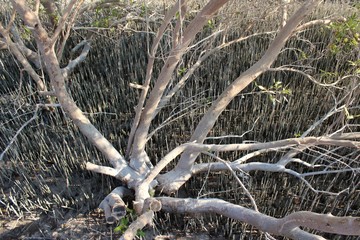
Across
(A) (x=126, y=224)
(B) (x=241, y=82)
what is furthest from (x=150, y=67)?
(A) (x=126, y=224)

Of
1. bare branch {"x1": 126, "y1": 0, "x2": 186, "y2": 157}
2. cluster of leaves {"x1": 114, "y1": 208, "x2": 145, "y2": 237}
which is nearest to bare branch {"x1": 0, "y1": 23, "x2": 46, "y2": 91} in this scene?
bare branch {"x1": 126, "y1": 0, "x2": 186, "y2": 157}

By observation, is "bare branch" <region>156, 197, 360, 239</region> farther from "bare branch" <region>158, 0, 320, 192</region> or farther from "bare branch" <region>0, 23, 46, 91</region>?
"bare branch" <region>0, 23, 46, 91</region>

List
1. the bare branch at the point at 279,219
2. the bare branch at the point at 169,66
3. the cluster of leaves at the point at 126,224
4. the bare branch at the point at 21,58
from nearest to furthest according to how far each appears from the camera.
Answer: the bare branch at the point at 279,219 → the bare branch at the point at 169,66 → the cluster of leaves at the point at 126,224 → the bare branch at the point at 21,58

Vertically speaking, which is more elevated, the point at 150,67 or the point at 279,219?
the point at 150,67

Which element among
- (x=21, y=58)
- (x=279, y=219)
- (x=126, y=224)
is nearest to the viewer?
(x=279, y=219)

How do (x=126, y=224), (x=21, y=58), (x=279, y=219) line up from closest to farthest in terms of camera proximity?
(x=279, y=219) < (x=126, y=224) < (x=21, y=58)

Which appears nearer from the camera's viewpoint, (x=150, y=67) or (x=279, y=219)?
(x=279, y=219)

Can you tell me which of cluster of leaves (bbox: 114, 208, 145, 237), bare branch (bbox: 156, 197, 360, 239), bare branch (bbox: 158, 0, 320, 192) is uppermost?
bare branch (bbox: 158, 0, 320, 192)

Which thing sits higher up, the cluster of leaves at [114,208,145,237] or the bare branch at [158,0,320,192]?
the bare branch at [158,0,320,192]

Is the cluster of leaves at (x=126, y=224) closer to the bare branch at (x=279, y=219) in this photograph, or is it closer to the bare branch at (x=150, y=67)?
the bare branch at (x=279, y=219)

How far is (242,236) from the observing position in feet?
4.75

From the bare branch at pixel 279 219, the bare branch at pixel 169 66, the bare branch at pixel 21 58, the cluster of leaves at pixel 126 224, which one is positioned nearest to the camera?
the bare branch at pixel 279 219

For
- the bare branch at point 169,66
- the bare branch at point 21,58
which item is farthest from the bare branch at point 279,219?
A: the bare branch at point 21,58

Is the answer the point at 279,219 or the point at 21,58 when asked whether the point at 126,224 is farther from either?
the point at 21,58
